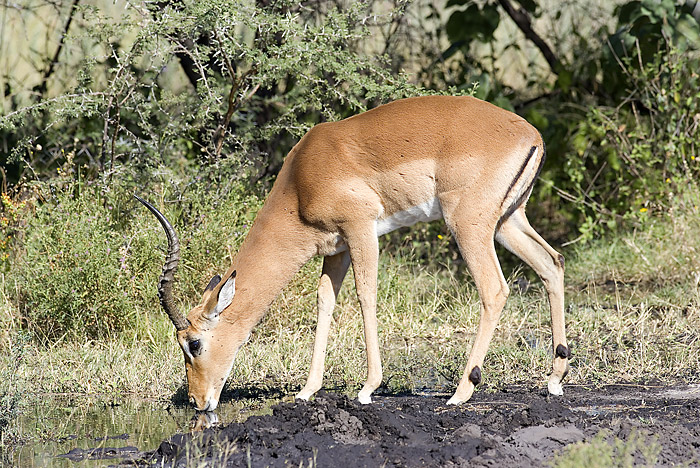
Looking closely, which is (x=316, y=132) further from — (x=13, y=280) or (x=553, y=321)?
(x=13, y=280)

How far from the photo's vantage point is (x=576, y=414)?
14.9ft

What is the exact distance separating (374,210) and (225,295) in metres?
1.06

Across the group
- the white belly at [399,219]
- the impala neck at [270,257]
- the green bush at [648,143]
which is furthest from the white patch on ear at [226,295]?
the green bush at [648,143]

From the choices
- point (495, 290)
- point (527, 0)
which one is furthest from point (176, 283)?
point (527, 0)

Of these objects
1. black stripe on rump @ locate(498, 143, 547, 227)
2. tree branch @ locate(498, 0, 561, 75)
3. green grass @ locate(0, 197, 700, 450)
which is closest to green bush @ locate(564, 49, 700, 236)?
green grass @ locate(0, 197, 700, 450)

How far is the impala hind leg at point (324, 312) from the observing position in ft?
17.9

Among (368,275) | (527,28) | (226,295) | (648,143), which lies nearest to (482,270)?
(368,275)

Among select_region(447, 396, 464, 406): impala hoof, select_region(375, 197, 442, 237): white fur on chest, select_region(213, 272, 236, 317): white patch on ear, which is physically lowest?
select_region(447, 396, 464, 406): impala hoof

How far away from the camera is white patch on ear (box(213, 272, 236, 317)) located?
5.07 meters

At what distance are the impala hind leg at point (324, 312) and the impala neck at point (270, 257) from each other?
1.08 feet

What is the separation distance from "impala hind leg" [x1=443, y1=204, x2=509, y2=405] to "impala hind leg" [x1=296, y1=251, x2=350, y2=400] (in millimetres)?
894

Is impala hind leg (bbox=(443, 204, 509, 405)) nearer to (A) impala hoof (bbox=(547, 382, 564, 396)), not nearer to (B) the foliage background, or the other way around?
(A) impala hoof (bbox=(547, 382, 564, 396))

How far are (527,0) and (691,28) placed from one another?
180cm

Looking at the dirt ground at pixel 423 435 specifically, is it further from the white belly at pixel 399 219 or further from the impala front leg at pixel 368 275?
the white belly at pixel 399 219
